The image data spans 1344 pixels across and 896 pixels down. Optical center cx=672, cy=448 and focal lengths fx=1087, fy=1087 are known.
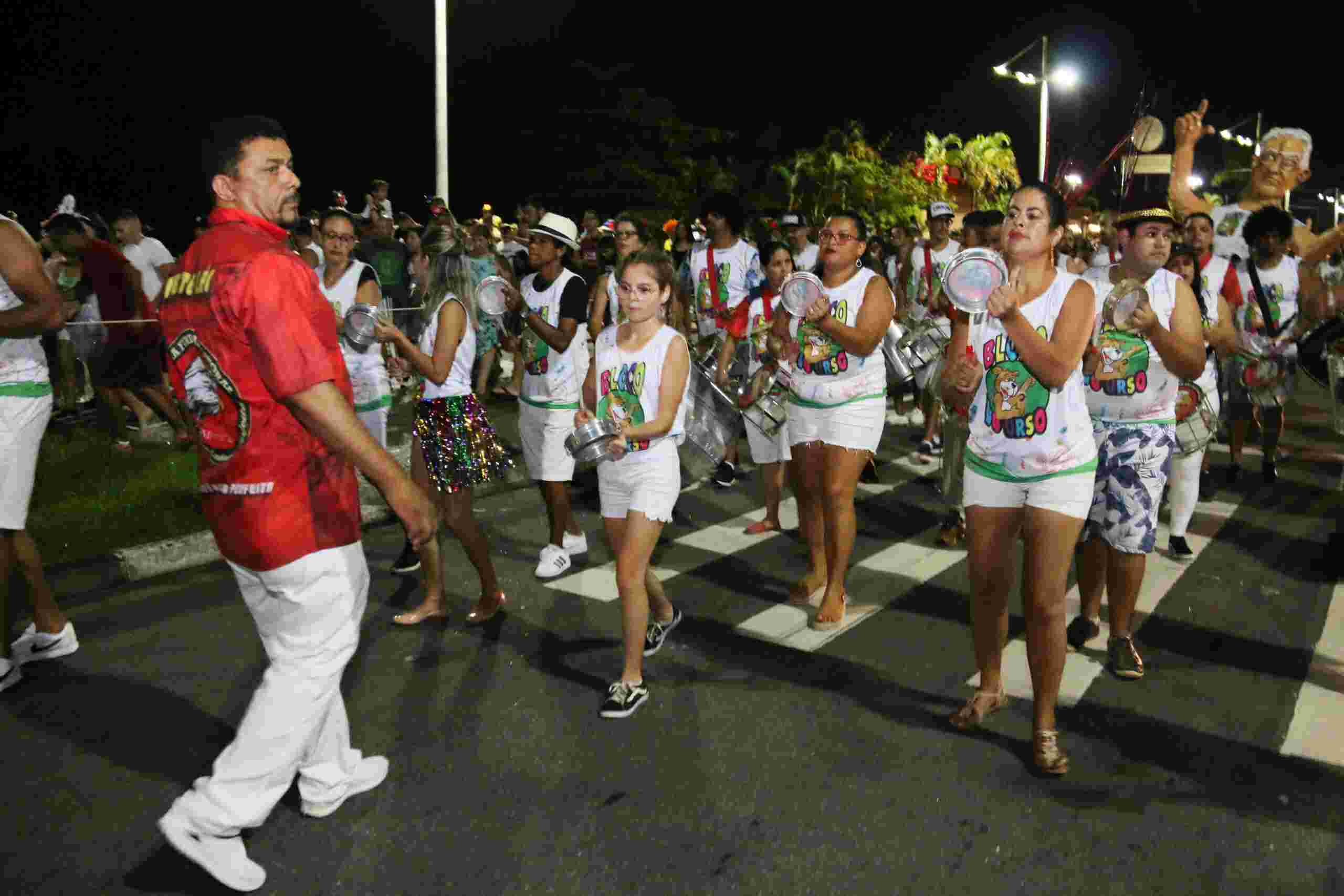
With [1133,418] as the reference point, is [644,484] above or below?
below

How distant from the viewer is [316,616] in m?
3.23

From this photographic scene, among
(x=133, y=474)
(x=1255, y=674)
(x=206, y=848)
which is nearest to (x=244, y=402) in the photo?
(x=206, y=848)

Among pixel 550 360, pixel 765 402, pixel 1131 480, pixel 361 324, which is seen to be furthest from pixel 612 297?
pixel 1131 480

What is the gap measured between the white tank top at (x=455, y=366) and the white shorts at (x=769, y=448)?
7.35 ft

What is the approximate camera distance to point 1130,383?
15.3ft

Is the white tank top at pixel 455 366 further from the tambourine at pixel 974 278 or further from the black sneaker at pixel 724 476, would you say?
the black sneaker at pixel 724 476

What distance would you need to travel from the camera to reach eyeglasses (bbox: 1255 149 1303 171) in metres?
6.09

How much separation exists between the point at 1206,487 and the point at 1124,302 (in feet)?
17.2

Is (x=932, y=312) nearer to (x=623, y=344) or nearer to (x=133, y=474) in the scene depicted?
(x=623, y=344)

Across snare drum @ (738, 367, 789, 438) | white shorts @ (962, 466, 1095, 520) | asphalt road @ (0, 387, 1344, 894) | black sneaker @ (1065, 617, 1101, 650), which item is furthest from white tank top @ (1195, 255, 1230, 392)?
snare drum @ (738, 367, 789, 438)

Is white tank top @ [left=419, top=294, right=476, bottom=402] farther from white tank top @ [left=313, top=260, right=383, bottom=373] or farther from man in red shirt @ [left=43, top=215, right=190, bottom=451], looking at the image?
man in red shirt @ [left=43, top=215, right=190, bottom=451]

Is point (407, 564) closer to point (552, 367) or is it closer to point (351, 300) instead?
point (552, 367)

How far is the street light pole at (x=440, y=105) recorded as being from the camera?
38.5 feet

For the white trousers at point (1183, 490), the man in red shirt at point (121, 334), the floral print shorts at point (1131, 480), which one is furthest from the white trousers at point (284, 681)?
the man in red shirt at point (121, 334)
